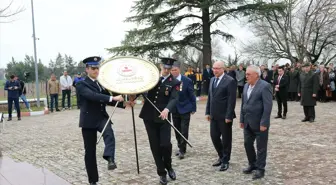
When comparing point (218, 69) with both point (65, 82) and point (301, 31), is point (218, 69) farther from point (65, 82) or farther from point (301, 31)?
point (301, 31)

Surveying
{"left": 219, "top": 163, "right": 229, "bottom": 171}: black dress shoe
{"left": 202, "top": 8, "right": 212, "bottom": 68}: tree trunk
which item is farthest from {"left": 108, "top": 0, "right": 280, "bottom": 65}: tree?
{"left": 219, "top": 163, "right": 229, "bottom": 171}: black dress shoe

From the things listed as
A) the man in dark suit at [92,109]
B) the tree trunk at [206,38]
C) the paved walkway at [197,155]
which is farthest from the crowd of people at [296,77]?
the man in dark suit at [92,109]

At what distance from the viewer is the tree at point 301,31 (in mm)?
27852

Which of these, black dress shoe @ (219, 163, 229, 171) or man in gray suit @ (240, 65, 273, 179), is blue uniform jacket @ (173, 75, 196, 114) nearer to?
black dress shoe @ (219, 163, 229, 171)

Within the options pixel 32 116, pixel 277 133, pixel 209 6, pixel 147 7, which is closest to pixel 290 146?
pixel 277 133

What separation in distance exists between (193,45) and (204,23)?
162 cm

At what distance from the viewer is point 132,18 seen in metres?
22.9

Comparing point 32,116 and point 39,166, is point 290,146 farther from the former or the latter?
point 32,116

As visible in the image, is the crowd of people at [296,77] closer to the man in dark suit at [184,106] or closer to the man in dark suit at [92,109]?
the man in dark suit at [184,106]

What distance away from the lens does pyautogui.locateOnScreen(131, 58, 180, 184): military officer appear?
17.3 feet

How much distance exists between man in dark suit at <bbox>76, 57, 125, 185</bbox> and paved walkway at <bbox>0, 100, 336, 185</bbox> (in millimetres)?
598

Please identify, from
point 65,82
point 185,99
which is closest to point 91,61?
point 185,99

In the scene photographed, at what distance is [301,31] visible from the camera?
30078 millimetres

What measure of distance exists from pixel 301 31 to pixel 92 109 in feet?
92.8
